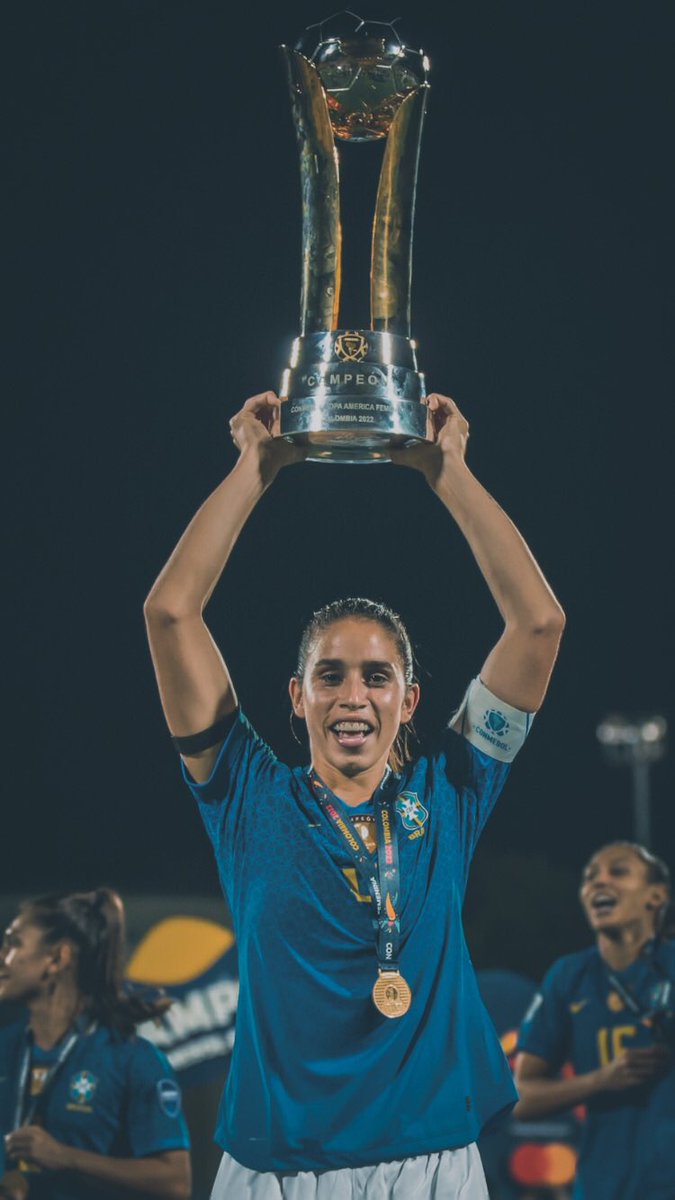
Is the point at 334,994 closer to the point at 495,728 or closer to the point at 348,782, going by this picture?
the point at 348,782

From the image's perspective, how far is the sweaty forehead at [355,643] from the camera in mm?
3277

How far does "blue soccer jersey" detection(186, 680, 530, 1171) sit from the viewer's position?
9.55ft

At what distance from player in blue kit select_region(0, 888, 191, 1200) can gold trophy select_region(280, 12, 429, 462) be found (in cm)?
246

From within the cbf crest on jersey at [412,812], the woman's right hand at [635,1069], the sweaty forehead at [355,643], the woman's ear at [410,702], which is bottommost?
the woman's right hand at [635,1069]

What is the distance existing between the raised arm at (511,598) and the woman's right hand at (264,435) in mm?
381

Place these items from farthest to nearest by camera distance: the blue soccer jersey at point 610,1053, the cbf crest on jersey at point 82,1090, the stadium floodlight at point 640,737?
the stadium floodlight at point 640,737 → the blue soccer jersey at point 610,1053 → the cbf crest on jersey at point 82,1090

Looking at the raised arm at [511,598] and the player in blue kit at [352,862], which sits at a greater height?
the raised arm at [511,598]

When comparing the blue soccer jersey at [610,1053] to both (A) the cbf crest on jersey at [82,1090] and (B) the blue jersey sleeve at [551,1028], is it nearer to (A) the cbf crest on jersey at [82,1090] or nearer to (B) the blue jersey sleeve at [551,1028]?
(B) the blue jersey sleeve at [551,1028]

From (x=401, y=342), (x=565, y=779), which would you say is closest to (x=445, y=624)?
(x=401, y=342)

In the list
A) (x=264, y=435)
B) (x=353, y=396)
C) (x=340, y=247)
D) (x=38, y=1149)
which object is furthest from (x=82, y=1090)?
(x=340, y=247)

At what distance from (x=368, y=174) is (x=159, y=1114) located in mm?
7946

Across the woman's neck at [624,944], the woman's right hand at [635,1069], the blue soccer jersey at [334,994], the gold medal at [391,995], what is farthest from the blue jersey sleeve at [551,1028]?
the gold medal at [391,995]

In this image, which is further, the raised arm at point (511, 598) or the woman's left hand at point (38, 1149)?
the woman's left hand at point (38, 1149)

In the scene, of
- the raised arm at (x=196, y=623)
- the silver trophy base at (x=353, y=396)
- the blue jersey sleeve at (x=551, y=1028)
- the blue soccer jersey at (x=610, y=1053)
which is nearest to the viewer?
the raised arm at (x=196, y=623)
